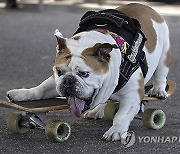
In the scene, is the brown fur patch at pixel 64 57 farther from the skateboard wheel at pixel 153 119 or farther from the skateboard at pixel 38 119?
the skateboard wheel at pixel 153 119

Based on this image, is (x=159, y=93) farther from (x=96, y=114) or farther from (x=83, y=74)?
(x=83, y=74)

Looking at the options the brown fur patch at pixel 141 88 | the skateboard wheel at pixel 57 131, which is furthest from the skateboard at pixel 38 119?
the brown fur patch at pixel 141 88

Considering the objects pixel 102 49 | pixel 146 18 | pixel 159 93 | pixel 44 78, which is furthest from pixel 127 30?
pixel 44 78

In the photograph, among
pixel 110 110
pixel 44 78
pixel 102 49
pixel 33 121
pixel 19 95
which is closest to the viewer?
pixel 102 49

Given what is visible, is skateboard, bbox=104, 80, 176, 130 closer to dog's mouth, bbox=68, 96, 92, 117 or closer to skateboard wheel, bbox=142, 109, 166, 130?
skateboard wheel, bbox=142, 109, 166, 130

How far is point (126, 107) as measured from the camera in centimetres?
334

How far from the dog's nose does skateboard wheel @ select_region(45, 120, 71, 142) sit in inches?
12.1

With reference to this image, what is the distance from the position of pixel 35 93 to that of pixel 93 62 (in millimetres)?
638

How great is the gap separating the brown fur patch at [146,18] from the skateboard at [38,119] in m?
0.71

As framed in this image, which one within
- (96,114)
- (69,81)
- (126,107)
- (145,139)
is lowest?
(96,114)

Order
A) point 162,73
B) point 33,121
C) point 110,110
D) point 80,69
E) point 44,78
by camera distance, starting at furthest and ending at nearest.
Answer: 1. point 44,78
2. point 162,73
3. point 110,110
4. point 33,121
5. point 80,69

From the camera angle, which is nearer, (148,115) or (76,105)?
(76,105)

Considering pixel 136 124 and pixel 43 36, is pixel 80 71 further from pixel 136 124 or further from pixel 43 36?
pixel 43 36

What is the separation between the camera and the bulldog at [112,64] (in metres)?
3.03
